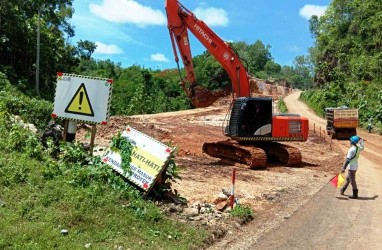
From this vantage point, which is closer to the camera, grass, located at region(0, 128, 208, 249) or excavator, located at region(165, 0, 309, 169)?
grass, located at region(0, 128, 208, 249)

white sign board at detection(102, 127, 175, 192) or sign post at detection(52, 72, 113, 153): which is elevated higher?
sign post at detection(52, 72, 113, 153)

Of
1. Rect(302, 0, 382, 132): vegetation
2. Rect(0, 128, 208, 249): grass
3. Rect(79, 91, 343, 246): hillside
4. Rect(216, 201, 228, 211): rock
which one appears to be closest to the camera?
Rect(0, 128, 208, 249): grass

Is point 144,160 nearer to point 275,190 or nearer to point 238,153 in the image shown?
point 275,190

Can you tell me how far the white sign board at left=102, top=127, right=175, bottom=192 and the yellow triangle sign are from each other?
→ 103cm

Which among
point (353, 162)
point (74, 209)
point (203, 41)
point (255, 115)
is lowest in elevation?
point (74, 209)

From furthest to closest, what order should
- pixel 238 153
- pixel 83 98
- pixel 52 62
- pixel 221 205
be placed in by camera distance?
pixel 52 62, pixel 238 153, pixel 221 205, pixel 83 98

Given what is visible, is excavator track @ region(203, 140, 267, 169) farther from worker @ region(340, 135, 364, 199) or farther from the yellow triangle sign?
the yellow triangle sign

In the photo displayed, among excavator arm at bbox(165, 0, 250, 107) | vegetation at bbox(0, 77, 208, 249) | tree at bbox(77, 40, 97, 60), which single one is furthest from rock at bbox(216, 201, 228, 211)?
tree at bbox(77, 40, 97, 60)

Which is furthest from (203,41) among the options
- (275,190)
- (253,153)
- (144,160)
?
(144,160)

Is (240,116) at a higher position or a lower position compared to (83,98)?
lower

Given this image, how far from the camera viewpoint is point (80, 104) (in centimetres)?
930

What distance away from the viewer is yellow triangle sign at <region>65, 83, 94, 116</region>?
9.24 meters

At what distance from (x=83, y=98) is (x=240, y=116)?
305 inches

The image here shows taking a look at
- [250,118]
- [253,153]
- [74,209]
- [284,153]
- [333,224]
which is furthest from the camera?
[284,153]
